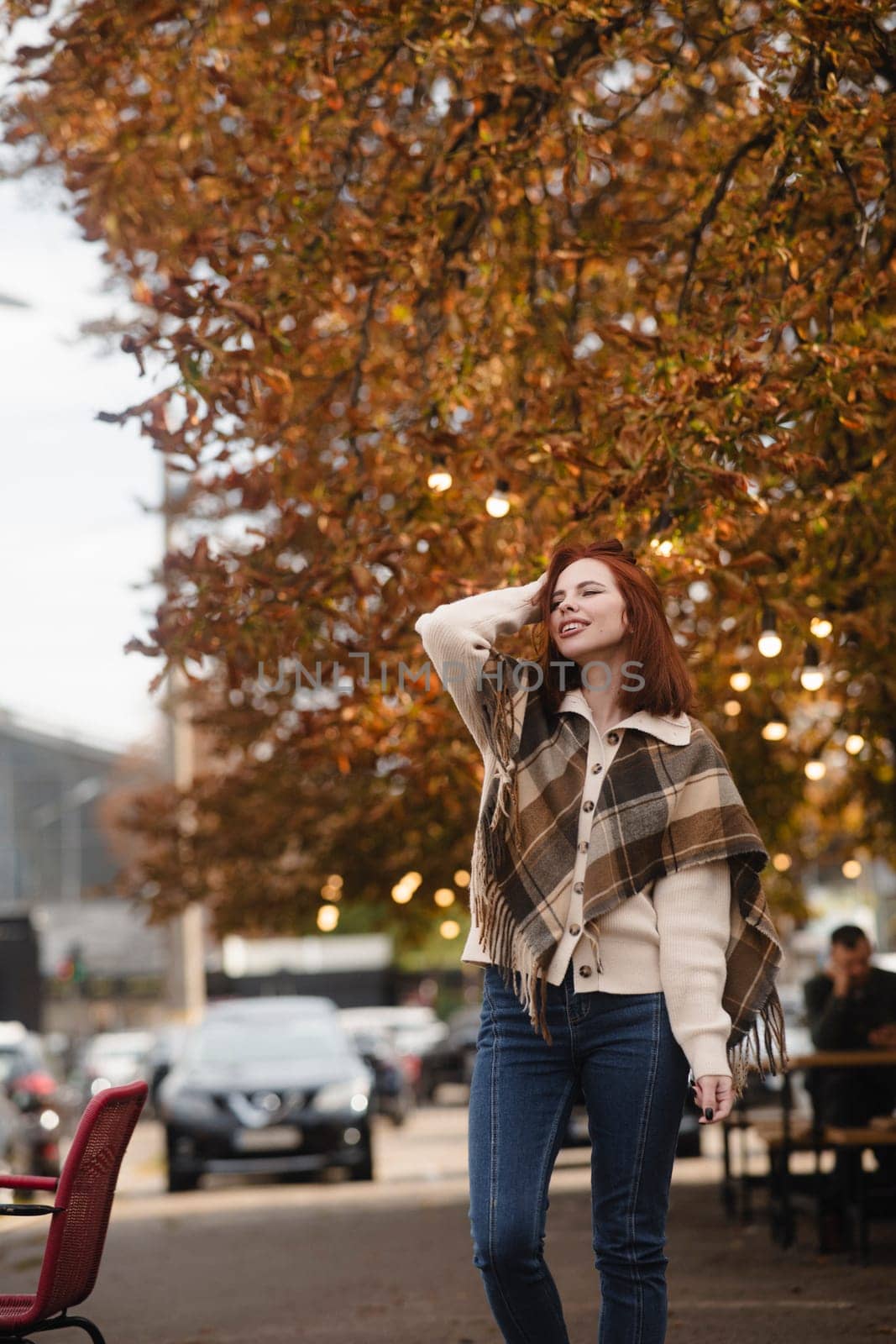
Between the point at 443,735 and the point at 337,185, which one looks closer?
the point at 337,185

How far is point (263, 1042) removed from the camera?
16.9m

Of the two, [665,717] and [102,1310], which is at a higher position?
[665,717]

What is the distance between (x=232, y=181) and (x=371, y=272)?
1001 mm

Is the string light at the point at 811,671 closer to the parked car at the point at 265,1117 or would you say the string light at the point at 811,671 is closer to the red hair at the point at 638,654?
the red hair at the point at 638,654

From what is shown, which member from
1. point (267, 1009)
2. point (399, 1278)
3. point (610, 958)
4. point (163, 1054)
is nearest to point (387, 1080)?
point (163, 1054)

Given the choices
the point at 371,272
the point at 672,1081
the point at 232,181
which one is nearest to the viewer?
the point at 672,1081

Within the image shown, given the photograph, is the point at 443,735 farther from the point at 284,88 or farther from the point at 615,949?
the point at 615,949

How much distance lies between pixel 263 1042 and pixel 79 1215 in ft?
39.5

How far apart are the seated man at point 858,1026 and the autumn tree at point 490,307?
1.18 meters

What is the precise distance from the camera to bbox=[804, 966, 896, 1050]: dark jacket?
10.3 meters

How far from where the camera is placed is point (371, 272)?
7.94m

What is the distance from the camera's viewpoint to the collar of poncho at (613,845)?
390cm

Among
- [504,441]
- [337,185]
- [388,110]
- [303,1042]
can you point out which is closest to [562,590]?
[504,441]

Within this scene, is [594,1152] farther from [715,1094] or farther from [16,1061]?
[16,1061]
